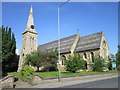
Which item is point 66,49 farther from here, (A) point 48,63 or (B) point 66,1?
(B) point 66,1

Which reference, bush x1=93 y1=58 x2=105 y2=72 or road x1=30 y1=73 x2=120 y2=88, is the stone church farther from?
road x1=30 y1=73 x2=120 y2=88

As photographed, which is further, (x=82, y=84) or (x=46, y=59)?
(x=46, y=59)

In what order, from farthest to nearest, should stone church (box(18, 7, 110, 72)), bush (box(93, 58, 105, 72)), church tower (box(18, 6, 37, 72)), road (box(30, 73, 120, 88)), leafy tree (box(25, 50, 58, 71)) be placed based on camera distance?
church tower (box(18, 6, 37, 72)) → stone church (box(18, 7, 110, 72)) → bush (box(93, 58, 105, 72)) → leafy tree (box(25, 50, 58, 71)) → road (box(30, 73, 120, 88))

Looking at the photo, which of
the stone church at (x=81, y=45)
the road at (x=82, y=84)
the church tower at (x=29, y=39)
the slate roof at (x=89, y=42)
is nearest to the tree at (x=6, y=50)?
the road at (x=82, y=84)

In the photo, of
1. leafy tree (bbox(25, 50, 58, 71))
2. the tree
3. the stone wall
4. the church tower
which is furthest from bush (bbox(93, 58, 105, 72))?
the church tower

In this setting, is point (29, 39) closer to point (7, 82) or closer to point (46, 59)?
point (46, 59)

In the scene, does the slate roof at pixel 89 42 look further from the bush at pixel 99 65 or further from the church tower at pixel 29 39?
the church tower at pixel 29 39

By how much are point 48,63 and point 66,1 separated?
16.3 metres

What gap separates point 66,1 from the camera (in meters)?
15.2

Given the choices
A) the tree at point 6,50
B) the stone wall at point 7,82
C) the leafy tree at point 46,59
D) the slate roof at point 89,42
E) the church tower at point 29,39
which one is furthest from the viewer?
the church tower at point 29,39

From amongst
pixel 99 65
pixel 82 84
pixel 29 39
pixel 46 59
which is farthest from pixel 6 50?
pixel 29 39

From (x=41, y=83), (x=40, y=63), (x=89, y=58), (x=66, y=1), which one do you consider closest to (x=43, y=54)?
(x=40, y=63)

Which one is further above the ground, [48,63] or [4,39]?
[4,39]

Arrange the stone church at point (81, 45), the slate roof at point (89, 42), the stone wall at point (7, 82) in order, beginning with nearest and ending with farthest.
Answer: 1. the stone wall at point (7, 82)
2. the stone church at point (81, 45)
3. the slate roof at point (89, 42)
